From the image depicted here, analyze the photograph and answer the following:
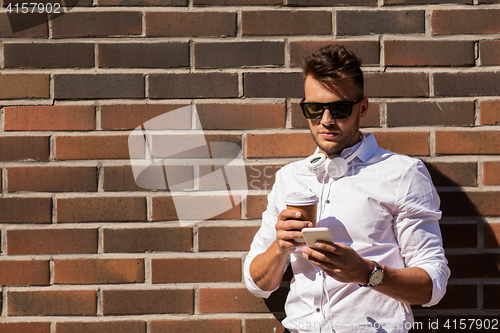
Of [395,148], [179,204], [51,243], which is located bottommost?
[51,243]

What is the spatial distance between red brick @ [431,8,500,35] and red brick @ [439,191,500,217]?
2.50 feet

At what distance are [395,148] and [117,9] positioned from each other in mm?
1471

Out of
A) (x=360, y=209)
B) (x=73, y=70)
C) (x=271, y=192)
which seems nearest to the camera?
(x=360, y=209)

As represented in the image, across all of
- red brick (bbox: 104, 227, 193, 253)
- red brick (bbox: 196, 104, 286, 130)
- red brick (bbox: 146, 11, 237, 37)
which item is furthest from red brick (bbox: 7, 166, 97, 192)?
red brick (bbox: 146, 11, 237, 37)

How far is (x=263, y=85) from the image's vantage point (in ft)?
5.81

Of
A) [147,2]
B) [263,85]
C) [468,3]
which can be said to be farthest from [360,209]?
[147,2]

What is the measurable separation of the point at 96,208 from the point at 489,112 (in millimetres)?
1913

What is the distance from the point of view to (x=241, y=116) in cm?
178

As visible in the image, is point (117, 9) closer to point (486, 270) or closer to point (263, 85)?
point (263, 85)

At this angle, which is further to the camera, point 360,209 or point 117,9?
point 117,9

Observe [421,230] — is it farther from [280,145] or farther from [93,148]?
[93,148]

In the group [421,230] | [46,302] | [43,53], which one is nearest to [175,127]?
[43,53]

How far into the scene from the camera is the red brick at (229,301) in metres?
1.78

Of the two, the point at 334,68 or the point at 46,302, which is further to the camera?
the point at 46,302
